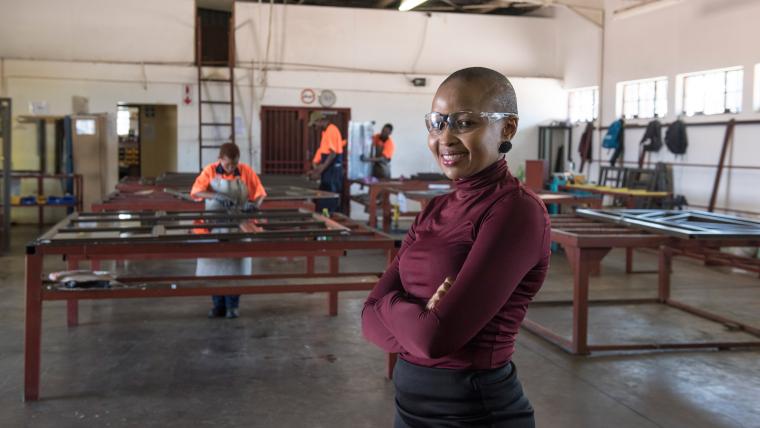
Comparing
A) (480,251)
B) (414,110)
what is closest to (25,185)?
(414,110)

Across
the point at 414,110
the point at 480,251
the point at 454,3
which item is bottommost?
the point at 480,251

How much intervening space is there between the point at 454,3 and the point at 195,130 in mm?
6058

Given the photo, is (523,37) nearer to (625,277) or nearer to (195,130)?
(195,130)

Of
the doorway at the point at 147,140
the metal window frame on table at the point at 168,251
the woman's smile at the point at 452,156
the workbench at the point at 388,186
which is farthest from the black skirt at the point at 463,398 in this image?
the doorway at the point at 147,140

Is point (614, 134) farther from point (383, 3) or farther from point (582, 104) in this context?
point (383, 3)

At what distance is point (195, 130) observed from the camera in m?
13.7

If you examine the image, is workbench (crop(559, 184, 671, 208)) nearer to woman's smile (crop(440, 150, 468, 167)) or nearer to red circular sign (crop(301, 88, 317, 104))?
red circular sign (crop(301, 88, 317, 104))

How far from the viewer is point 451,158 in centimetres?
165

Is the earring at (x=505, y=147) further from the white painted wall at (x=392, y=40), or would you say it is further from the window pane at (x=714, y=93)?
the white painted wall at (x=392, y=40)

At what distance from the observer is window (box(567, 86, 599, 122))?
48.4 ft

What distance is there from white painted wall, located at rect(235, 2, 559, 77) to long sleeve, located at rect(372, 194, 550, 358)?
1300 centimetres

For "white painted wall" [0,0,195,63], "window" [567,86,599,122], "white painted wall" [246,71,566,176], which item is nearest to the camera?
"white painted wall" [0,0,195,63]

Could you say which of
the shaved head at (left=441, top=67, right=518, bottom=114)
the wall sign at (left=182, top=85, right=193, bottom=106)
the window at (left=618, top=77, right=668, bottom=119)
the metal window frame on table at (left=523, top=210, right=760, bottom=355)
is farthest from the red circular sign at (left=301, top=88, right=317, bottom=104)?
the shaved head at (left=441, top=67, right=518, bottom=114)

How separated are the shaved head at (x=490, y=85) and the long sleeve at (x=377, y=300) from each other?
35 cm
